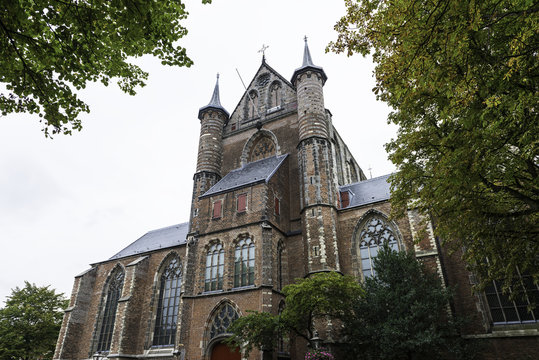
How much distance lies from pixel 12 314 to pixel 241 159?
23.0 meters

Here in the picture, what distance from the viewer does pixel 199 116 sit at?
90.9 feet

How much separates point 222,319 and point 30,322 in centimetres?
2188

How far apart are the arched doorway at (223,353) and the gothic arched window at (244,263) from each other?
296 cm

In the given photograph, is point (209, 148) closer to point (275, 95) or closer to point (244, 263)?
point (275, 95)

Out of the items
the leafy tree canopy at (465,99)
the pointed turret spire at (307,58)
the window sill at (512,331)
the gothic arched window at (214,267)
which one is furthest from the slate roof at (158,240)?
the leafy tree canopy at (465,99)

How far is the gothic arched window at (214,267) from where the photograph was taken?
18031mm

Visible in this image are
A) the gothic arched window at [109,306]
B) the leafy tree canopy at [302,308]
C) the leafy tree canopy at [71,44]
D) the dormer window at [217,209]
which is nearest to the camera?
the leafy tree canopy at [71,44]

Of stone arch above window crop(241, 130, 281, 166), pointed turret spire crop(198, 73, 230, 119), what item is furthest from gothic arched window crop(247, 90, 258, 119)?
stone arch above window crop(241, 130, 281, 166)

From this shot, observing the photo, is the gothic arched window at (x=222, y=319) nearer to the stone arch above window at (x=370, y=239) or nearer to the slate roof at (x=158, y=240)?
the stone arch above window at (x=370, y=239)

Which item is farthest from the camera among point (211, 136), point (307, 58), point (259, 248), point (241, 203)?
point (211, 136)

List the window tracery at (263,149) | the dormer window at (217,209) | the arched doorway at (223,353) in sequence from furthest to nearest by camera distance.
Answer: the window tracery at (263,149), the dormer window at (217,209), the arched doorway at (223,353)

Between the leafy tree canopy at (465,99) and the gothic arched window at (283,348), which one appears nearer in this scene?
the leafy tree canopy at (465,99)

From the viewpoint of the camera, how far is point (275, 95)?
27.2 metres

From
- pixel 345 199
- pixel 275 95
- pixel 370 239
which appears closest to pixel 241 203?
pixel 345 199
